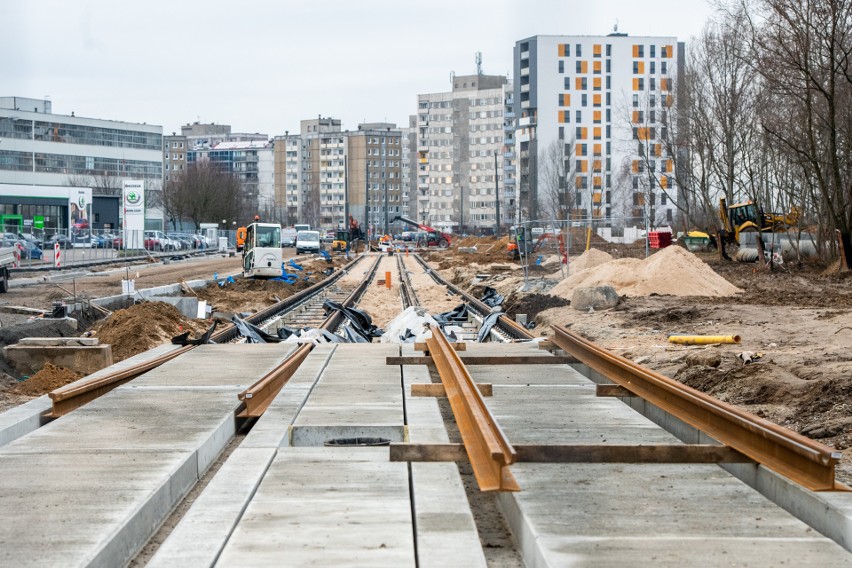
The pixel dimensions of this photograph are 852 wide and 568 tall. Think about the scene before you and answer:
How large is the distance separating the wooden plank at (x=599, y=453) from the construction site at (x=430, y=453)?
0.05ft

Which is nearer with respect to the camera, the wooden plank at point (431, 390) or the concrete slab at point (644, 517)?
the concrete slab at point (644, 517)

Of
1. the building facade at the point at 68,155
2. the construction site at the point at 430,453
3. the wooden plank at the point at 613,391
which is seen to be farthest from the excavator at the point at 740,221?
the building facade at the point at 68,155

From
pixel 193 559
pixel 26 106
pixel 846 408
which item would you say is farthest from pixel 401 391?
pixel 26 106

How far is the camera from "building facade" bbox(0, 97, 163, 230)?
110 metres

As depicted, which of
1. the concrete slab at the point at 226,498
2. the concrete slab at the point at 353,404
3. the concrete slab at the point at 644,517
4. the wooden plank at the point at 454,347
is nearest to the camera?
the concrete slab at the point at 644,517

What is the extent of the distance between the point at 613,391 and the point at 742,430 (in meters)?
3.14

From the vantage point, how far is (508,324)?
2005 centimetres

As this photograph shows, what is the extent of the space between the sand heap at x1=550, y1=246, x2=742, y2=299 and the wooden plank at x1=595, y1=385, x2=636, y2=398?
18118 mm

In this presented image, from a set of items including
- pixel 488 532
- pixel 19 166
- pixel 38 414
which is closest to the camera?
pixel 488 532

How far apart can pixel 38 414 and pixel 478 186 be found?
184 m

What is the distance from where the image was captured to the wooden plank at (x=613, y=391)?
411 inches

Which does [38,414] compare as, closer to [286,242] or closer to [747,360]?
[747,360]

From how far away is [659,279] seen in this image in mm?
29625

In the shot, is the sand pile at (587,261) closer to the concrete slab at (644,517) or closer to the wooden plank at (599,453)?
the concrete slab at (644,517)
